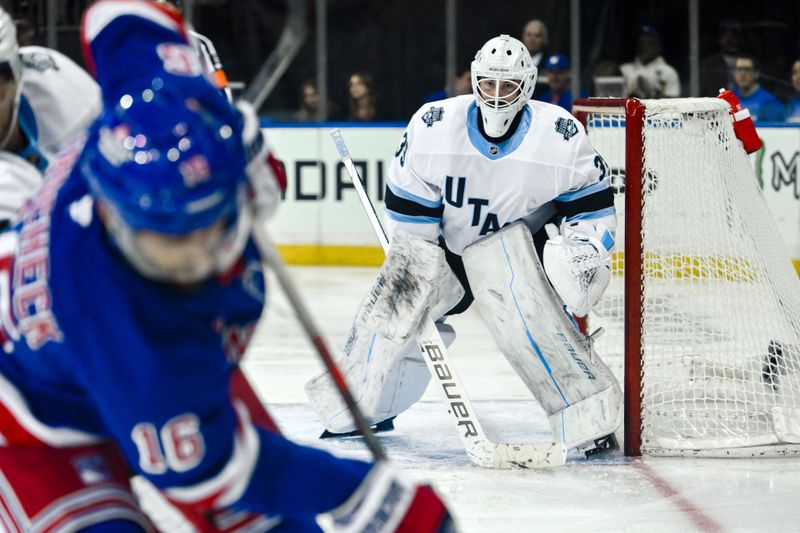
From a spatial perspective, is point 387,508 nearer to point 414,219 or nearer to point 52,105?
point 52,105

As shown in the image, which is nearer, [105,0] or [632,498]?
[105,0]

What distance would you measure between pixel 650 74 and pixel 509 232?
4.13 metres

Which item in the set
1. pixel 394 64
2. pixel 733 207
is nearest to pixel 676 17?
pixel 394 64

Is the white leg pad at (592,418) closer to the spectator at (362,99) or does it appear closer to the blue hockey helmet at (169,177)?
the blue hockey helmet at (169,177)

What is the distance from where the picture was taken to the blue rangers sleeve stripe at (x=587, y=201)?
3.70 m

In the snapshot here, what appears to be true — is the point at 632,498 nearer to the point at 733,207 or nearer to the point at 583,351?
the point at 583,351

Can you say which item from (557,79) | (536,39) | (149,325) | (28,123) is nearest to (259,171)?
(149,325)

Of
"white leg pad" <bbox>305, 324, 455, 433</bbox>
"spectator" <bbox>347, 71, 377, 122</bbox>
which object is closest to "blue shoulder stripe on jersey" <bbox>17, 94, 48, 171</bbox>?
"white leg pad" <bbox>305, 324, 455, 433</bbox>

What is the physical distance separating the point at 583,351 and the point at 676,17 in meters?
4.51

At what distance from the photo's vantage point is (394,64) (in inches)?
326

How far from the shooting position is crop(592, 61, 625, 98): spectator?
7633mm

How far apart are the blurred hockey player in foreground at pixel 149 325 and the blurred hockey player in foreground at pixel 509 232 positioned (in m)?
2.10

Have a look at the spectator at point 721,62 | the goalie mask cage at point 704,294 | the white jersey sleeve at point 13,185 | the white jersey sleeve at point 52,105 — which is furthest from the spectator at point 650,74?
the white jersey sleeve at point 13,185

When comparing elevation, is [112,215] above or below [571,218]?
above
